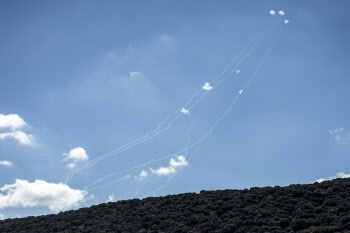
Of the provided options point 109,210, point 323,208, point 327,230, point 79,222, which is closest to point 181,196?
point 109,210

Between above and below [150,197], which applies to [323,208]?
below

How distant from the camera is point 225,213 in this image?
30.6m

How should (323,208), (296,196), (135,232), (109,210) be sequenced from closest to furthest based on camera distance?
(323,208) → (135,232) → (296,196) → (109,210)

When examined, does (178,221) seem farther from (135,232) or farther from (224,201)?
(224,201)

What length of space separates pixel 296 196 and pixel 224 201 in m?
6.67

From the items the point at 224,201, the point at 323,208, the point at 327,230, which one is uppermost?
the point at 224,201

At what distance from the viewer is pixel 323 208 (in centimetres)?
2766

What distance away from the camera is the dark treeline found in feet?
83.4

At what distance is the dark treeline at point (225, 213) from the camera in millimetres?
25422

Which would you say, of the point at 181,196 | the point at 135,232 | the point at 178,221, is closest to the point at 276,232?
the point at 178,221

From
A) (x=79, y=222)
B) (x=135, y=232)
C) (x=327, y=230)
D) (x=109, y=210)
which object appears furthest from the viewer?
(x=109, y=210)

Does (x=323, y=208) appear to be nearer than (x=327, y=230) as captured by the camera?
No

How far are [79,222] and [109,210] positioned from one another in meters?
3.82

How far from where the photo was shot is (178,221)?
3066 centimetres
